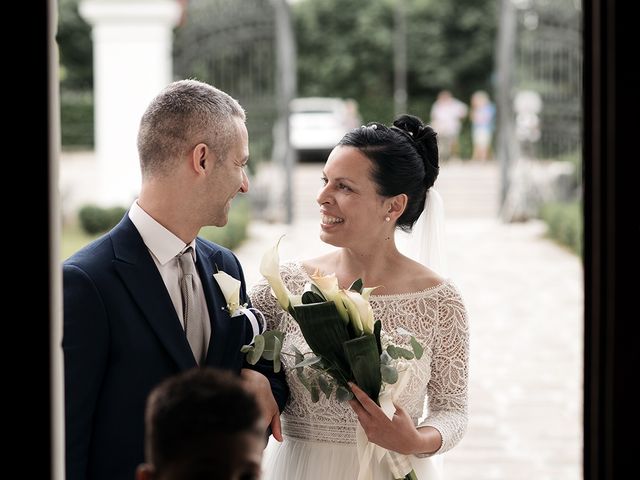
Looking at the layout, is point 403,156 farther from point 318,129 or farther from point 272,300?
point 318,129

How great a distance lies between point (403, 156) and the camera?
2885 mm


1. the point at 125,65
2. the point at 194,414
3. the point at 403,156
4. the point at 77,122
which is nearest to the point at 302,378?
the point at 403,156

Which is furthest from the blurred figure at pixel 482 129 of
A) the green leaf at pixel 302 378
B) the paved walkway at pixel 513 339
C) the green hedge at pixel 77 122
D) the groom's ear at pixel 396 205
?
the green leaf at pixel 302 378

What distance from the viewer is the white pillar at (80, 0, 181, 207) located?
13.9 meters

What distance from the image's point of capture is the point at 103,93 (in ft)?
46.0

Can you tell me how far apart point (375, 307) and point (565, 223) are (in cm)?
1290

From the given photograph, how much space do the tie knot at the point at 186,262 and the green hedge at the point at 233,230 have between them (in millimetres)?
10115

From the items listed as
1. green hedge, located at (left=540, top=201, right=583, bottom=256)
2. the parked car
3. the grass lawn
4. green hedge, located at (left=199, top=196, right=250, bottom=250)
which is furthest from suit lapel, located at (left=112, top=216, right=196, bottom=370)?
the parked car

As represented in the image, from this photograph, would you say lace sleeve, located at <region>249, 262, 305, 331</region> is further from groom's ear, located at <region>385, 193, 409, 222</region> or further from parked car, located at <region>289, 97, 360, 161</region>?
parked car, located at <region>289, 97, 360, 161</region>

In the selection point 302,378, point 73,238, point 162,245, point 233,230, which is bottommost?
point 73,238

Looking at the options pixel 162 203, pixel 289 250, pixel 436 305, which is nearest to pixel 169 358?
pixel 162 203

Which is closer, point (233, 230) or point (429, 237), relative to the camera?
point (429, 237)

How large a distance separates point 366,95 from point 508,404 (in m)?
32.9
